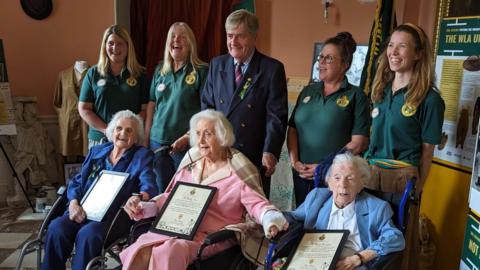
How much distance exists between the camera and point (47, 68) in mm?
4695

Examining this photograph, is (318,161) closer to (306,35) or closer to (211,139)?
(211,139)

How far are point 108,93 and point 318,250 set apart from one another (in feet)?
5.59

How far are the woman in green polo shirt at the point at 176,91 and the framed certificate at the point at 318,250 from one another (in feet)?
3.28

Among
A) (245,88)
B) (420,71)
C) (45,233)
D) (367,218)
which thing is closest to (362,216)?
(367,218)

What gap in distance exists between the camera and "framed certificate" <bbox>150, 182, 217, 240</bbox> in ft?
7.06

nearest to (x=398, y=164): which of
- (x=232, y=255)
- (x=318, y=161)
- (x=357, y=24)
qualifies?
(x=318, y=161)

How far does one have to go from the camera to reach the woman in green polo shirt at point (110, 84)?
Answer: 2.99 m

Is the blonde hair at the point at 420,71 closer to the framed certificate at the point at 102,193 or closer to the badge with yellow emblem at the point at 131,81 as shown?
the framed certificate at the point at 102,193

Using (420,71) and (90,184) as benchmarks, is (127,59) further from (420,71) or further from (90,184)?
(420,71)

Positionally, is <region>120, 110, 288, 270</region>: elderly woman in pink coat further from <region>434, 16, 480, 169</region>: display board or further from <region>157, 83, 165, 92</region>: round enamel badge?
<region>434, 16, 480, 169</region>: display board

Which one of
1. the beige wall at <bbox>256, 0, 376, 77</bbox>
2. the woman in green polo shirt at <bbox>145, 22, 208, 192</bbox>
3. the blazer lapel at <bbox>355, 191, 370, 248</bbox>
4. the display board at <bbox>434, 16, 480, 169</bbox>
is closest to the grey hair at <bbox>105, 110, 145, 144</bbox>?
the woman in green polo shirt at <bbox>145, 22, 208, 192</bbox>

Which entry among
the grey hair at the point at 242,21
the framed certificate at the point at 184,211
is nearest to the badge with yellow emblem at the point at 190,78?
the grey hair at the point at 242,21

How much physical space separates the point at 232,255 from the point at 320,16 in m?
3.28

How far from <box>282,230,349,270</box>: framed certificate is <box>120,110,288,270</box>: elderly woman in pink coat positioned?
163 mm
